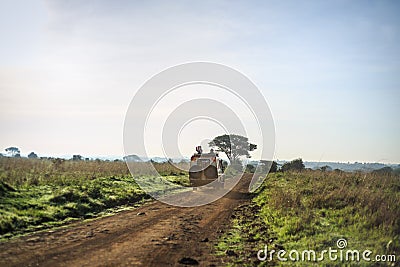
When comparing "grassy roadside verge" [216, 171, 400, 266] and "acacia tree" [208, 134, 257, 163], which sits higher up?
"acacia tree" [208, 134, 257, 163]

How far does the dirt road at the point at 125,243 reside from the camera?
8234mm

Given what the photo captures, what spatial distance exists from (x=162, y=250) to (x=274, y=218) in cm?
534

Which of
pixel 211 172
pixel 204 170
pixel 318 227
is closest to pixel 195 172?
pixel 204 170

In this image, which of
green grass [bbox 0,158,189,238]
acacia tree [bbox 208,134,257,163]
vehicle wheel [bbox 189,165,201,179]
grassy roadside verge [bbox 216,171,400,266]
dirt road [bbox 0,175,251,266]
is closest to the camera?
dirt road [bbox 0,175,251,266]

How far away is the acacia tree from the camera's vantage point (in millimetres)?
73188

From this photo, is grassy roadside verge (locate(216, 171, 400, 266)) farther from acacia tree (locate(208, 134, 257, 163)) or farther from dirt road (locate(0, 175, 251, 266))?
acacia tree (locate(208, 134, 257, 163))

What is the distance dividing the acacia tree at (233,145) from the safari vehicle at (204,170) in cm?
4418

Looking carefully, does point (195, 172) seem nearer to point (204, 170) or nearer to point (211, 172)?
point (204, 170)

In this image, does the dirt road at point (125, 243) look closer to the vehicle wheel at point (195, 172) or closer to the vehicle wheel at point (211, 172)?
the vehicle wheel at point (195, 172)

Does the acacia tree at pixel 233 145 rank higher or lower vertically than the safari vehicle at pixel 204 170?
higher

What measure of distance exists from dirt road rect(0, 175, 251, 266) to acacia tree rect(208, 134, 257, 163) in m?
58.7

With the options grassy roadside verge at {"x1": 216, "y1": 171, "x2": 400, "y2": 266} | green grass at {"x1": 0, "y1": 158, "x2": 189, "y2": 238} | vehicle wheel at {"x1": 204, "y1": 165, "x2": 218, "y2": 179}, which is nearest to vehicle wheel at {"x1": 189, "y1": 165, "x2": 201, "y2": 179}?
vehicle wheel at {"x1": 204, "y1": 165, "x2": 218, "y2": 179}

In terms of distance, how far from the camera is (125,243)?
32.4ft

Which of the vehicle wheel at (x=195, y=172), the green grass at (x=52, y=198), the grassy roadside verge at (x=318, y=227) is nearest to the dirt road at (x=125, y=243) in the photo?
the grassy roadside verge at (x=318, y=227)
